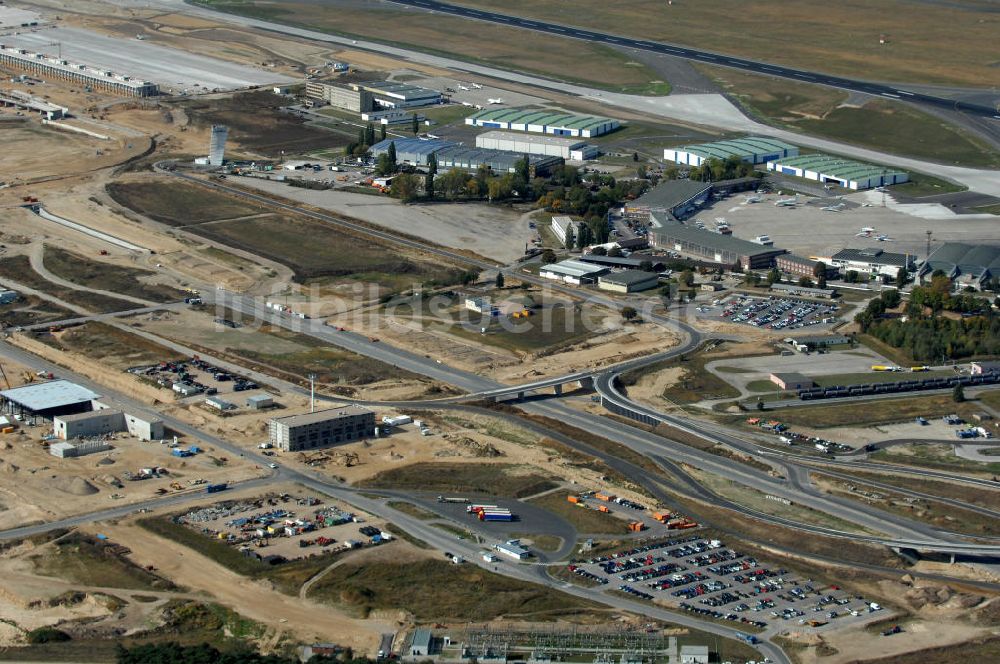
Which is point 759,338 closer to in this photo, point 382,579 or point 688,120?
point 382,579

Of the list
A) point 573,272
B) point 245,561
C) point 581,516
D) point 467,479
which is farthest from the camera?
point 573,272

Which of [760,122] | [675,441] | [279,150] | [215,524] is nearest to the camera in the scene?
[215,524]

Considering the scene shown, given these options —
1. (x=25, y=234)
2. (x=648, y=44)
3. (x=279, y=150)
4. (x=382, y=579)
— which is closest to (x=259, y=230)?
(x=25, y=234)

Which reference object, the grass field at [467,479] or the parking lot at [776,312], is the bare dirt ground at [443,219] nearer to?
the parking lot at [776,312]

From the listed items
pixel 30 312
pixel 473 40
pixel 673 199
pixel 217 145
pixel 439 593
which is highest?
pixel 473 40

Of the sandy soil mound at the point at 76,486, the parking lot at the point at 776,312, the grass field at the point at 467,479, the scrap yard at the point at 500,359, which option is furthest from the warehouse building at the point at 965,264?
the sandy soil mound at the point at 76,486

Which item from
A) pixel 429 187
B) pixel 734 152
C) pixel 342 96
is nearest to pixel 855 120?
pixel 734 152

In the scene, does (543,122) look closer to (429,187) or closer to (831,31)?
(429,187)
